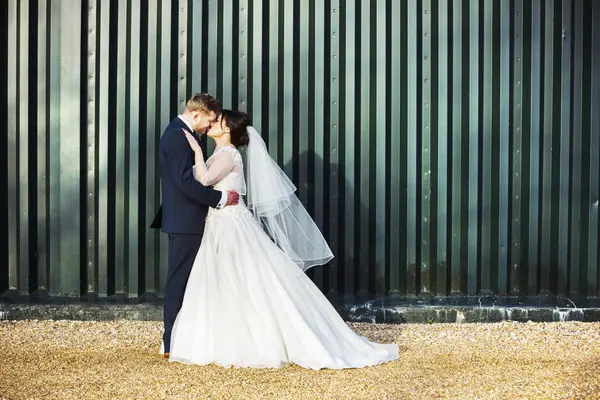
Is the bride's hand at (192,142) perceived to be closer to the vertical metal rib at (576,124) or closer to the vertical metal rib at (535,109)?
the vertical metal rib at (535,109)

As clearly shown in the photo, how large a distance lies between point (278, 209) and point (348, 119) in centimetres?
152

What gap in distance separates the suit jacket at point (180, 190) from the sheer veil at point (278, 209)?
28cm

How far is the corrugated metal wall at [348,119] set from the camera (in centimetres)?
771

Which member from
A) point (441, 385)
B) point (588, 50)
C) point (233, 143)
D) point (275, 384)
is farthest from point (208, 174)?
point (588, 50)

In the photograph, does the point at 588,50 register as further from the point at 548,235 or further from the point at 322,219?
the point at 322,219

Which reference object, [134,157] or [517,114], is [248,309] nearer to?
[134,157]

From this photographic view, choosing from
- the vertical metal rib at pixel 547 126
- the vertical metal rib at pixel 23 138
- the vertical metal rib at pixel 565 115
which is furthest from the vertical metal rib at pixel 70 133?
the vertical metal rib at pixel 565 115

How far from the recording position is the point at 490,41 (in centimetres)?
772

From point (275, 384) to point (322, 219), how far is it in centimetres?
242

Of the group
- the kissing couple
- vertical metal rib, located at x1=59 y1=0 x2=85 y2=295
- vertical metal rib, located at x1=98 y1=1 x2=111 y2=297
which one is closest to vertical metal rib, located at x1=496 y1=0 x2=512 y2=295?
the kissing couple

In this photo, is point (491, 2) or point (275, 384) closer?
point (275, 384)

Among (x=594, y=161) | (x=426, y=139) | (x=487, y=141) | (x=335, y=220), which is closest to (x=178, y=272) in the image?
(x=335, y=220)

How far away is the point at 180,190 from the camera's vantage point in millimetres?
6258

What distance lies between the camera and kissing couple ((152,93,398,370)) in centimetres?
604
